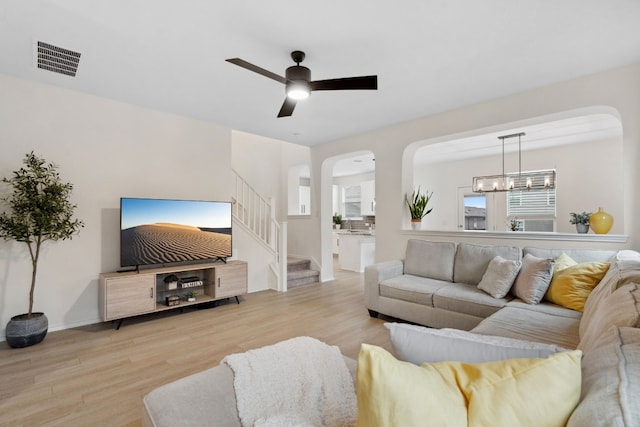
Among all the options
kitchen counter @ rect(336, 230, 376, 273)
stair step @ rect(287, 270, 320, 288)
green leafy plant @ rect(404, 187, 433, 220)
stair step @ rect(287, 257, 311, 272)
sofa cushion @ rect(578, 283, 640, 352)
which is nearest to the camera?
sofa cushion @ rect(578, 283, 640, 352)

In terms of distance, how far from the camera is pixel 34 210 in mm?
2783

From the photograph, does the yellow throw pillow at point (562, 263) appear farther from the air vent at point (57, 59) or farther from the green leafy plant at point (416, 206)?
the air vent at point (57, 59)

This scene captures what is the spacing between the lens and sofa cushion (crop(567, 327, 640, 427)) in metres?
0.57

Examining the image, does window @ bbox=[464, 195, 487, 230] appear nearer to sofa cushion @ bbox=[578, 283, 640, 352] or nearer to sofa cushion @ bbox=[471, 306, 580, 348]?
sofa cushion @ bbox=[471, 306, 580, 348]

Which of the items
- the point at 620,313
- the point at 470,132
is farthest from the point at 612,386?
the point at 470,132

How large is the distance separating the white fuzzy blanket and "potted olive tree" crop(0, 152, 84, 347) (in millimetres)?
2767

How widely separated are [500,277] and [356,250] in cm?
397

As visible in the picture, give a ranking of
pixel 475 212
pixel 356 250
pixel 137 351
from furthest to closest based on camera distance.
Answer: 1. pixel 475 212
2. pixel 356 250
3. pixel 137 351

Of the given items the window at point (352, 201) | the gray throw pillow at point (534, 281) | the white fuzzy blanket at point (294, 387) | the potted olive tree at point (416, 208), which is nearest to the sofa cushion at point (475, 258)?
the gray throw pillow at point (534, 281)

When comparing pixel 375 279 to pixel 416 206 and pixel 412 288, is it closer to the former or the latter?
pixel 412 288

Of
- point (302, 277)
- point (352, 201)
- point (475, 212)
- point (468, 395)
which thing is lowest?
point (302, 277)

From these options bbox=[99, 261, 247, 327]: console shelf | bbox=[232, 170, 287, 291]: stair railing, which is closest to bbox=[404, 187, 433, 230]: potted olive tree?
bbox=[232, 170, 287, 291]: stair railing

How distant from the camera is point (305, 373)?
1.23m

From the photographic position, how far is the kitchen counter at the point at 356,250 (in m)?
6.57
